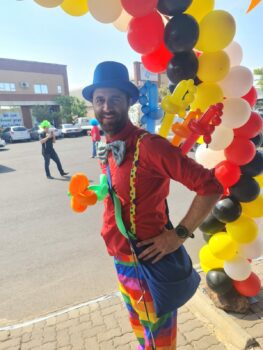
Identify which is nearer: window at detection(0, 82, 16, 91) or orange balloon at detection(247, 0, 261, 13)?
orange balloon at detection(247, 0, 261, 13)

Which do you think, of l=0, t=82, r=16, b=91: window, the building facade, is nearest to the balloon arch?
the building facade

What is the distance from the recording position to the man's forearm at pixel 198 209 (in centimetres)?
147

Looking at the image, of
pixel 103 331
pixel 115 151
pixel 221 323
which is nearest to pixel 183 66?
pixel 115 151

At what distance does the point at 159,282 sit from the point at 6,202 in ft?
20.2

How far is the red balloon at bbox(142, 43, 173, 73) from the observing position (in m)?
1.95

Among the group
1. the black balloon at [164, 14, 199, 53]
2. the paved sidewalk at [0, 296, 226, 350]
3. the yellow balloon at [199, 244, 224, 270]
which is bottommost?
the paved sidewalk at [0, 296, 226, 350]

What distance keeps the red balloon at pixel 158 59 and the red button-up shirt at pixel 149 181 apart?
0.58 meters

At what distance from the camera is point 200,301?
2855mm

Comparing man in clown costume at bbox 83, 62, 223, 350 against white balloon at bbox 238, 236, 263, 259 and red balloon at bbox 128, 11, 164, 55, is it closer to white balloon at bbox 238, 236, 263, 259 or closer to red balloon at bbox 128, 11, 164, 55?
red balloon at bbox 128, 11, 164, 55

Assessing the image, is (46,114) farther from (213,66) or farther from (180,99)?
(180,99)

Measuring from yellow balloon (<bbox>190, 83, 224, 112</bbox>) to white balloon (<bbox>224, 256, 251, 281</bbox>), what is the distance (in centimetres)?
136

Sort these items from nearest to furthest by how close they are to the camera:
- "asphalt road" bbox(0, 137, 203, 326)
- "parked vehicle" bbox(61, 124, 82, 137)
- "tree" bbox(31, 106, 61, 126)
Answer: "asphalt road" bbox(0, 137, 203, 326), "parked vehicle" bbox(61, 124, 82, 137), "tree" bbox(31, 106, 61, 126)

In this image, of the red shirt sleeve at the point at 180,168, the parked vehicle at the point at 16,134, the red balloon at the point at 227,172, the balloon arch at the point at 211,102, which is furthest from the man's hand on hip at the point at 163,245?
the parked vehicle at the point at 16,134

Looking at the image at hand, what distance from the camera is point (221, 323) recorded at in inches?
102
